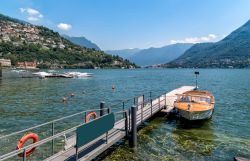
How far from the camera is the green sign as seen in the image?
12453 millimetres

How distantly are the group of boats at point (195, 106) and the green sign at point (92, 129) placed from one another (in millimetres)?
10819

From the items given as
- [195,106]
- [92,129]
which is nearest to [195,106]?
[195,106]

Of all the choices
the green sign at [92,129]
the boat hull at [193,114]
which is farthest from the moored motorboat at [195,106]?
the green sign at [92,129]

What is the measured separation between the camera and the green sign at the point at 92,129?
12.5 metres

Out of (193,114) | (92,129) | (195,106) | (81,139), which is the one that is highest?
(92,129)

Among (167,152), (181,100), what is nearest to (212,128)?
(181,100)

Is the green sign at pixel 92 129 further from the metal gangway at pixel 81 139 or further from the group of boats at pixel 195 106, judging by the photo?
the group of boats at pixel 195 106

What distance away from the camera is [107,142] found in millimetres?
15531

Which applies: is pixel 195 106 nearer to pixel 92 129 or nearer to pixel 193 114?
pixel 193 114

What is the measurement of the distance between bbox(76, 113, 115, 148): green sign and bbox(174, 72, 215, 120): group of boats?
426 inches

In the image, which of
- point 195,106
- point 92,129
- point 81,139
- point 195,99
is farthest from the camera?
point 195,99

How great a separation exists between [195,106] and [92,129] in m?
14.9

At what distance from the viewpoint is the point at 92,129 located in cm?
1362

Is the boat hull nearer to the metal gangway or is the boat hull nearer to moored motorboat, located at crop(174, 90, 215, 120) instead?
moored motorboat, located at crop(174, 90, 215, 120)
